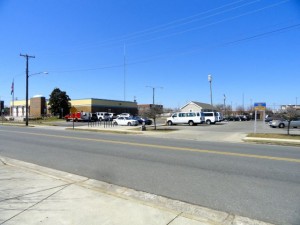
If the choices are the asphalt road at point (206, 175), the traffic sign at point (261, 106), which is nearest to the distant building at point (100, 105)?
the traffic sign at point (261, 106)

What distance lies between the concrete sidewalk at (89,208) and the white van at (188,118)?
119ft

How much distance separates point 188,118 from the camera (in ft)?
142

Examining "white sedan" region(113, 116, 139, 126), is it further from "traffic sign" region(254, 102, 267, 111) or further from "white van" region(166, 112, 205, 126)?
"traffic sign" region(254, 102, 267, 111)

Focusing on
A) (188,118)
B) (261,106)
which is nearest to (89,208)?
(261,106)

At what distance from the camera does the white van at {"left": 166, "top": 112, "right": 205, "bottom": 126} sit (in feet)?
140

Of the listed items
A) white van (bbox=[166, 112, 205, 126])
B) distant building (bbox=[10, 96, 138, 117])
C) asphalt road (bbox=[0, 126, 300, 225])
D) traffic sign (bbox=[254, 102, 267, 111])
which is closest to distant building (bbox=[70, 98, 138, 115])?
distant building (bbox=[10, 96, 138, 117])

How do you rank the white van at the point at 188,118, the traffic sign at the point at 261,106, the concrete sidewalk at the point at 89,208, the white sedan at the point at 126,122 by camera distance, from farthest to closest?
the white sedan at the point at 126,122
the white van at the point at 188,118
the traffic sign at the point at 261,106
the concrete sidewalk at the point at 89,208

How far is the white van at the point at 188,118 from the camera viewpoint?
42.8 meters

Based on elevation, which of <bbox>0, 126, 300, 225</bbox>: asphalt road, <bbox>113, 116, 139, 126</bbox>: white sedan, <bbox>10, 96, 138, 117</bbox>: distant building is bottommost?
<bbox>0, 126, 300, 225</bbox>: asphalt road

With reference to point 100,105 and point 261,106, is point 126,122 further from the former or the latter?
point 100,105

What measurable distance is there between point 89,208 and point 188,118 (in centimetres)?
3856

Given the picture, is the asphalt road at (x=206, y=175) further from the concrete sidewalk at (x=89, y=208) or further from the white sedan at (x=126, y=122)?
the white sedan at (x=126, y=122)

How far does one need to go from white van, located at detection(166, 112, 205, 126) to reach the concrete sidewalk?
119ft

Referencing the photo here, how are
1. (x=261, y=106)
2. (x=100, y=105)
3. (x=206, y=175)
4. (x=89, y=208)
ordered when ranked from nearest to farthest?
(x=89, y=208) < (x=206, y=175) < (x=261, y=106) < (x=100, y=105)
